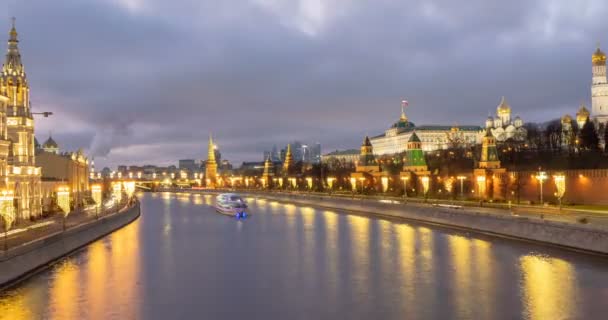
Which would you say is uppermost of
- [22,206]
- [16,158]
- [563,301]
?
Answer: [16,158]

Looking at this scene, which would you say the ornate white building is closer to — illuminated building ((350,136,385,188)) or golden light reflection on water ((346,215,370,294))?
illuminated building ((350,136,385,188))

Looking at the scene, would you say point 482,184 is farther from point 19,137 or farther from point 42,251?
point 42,251

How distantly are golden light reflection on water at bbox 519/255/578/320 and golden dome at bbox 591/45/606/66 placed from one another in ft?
444

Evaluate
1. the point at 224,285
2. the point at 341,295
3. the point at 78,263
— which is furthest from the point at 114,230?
the point at 341,295

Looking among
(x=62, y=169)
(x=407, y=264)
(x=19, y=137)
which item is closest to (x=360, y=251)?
(x=407, y=264)

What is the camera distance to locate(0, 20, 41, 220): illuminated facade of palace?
1609 inches

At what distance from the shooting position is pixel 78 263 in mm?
29391

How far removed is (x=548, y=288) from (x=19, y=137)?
116ft

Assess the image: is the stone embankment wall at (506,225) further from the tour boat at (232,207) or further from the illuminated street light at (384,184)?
the illuminated street light at (384,184)

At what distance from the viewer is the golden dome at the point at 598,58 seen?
14775cm

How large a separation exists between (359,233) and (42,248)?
70.9 feet

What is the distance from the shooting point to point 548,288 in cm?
2189

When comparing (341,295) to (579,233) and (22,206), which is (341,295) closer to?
(579,233)

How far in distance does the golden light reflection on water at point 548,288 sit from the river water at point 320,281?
0.04 meters
